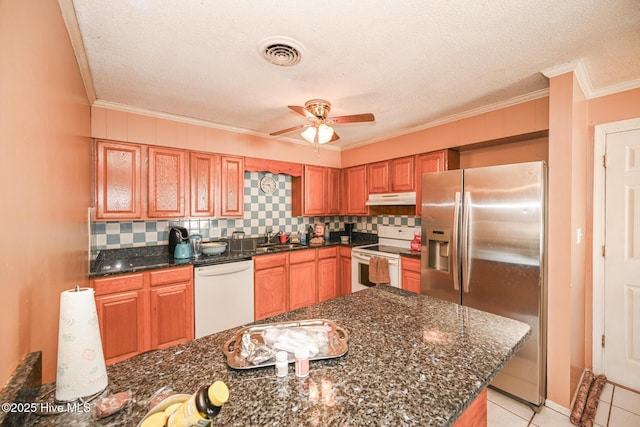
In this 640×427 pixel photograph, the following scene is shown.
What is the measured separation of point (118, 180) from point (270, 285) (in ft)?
6.21

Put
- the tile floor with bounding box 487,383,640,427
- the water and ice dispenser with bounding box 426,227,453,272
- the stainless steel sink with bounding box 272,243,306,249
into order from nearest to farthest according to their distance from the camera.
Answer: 1. the tile floor with bounding box 487,383,640,427
2. the water and ice dispenser with bounding box 426,227,453,272
3. the stainless steel sink with bounding box 272,243,306,249

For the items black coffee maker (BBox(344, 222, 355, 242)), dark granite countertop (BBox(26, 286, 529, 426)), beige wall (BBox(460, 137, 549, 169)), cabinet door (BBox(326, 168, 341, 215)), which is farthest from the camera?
black coffee maker (BBox(344, 222, 355, 242))

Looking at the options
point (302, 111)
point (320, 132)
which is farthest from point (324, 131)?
point (302, 111)

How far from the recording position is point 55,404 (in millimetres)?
726

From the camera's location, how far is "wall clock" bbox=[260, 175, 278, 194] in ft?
12.3

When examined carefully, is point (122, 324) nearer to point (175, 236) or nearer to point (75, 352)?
point (175, 236)

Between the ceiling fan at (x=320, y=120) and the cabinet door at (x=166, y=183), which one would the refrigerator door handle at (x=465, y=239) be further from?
the cabinet door at (x=166, y=183)

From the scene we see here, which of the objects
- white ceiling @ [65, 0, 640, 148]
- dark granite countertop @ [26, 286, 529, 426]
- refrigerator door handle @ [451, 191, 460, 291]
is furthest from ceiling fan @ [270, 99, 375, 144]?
dark granite countertop @ [26, 286, 529, 426]

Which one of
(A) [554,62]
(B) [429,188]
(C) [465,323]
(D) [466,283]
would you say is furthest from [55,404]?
(A) [554,62]

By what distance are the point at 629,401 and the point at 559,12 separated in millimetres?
2789

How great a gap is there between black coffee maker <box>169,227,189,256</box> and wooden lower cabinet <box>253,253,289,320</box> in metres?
0.80

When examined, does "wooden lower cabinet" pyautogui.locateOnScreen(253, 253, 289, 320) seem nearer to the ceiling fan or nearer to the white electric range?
the white electric range

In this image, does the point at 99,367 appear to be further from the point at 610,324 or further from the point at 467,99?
the point at 610,324

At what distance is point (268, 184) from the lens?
382 cm
